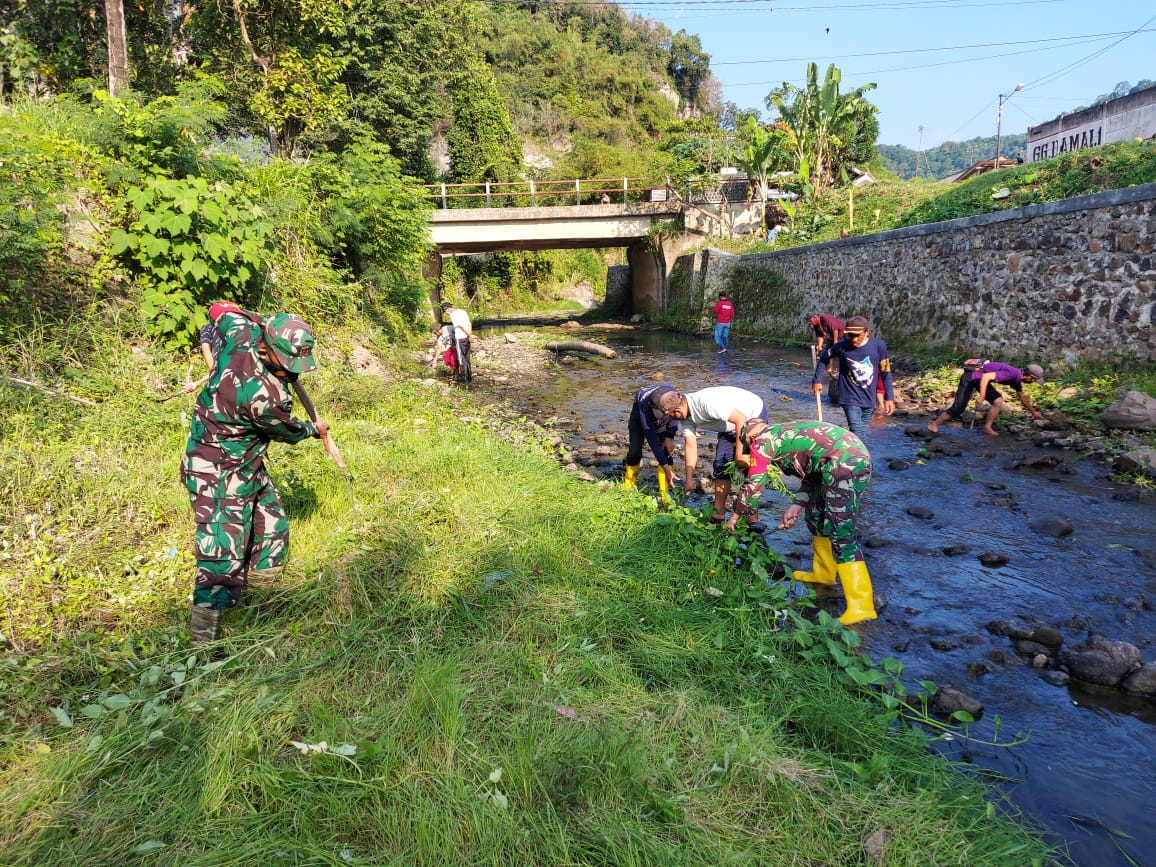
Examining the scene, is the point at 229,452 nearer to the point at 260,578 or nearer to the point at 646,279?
the point at 260,578

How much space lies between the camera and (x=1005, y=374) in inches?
344

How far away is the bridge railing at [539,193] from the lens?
2719cm

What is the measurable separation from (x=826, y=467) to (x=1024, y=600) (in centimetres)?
177

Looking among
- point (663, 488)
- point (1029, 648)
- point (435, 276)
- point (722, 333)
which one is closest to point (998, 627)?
point (1029, 648)

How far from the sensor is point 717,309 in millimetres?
18391

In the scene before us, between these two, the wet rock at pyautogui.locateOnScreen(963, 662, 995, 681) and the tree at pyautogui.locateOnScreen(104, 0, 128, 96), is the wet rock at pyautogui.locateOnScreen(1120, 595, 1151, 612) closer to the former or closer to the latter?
the wet rock at pyautogui.locateOnScreen(963, 662, 995, 681)

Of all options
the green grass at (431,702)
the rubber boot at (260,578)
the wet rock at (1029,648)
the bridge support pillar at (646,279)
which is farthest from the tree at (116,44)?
the bridge support pillar at (646,279)

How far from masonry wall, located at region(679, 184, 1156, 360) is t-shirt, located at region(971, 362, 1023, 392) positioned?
6.07 feet

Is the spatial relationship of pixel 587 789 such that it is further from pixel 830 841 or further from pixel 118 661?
pixel 118 661

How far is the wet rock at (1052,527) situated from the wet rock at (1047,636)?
2031 millimetres

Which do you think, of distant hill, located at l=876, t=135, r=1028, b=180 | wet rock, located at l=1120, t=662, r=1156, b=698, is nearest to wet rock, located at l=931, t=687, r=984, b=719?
wet rock, located at l=1120, t=662, r=1156, b=698

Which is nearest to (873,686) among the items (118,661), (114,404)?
(118,661)

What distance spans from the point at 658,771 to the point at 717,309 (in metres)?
16.8

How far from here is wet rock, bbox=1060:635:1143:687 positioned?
3.76 meters
